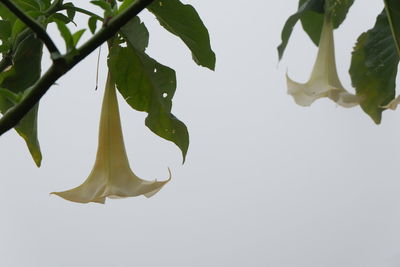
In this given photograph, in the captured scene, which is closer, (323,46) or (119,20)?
(119,20)

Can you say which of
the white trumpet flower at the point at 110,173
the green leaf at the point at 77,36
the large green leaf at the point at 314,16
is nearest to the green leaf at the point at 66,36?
the green leaf at the point at 77,36

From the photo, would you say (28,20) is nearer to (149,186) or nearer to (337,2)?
(149,186)

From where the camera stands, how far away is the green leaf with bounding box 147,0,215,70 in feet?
1.76

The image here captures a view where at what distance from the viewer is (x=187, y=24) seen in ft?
1.78

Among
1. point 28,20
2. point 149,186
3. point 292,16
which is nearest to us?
point 28,20

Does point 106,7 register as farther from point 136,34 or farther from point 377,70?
point 377,70

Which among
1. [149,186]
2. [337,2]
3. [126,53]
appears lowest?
[149,186]

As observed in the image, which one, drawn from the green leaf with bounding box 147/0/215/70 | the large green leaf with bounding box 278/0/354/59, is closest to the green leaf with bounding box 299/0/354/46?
the large green leaf with bounding box 278/0/354/59

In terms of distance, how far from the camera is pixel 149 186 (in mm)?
482

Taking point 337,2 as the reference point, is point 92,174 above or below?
below

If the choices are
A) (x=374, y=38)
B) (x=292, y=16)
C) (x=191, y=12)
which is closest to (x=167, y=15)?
(x=191, y=12)

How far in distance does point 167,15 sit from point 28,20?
300mm

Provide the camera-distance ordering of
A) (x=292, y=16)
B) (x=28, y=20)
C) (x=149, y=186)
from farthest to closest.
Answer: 1. (x=292, y=16)
2. (x=149, y=186)
3. (x=28, y=20)

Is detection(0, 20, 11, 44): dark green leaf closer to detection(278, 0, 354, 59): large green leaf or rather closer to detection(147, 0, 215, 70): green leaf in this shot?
detection(147, 0, 215, 70): green leaf
